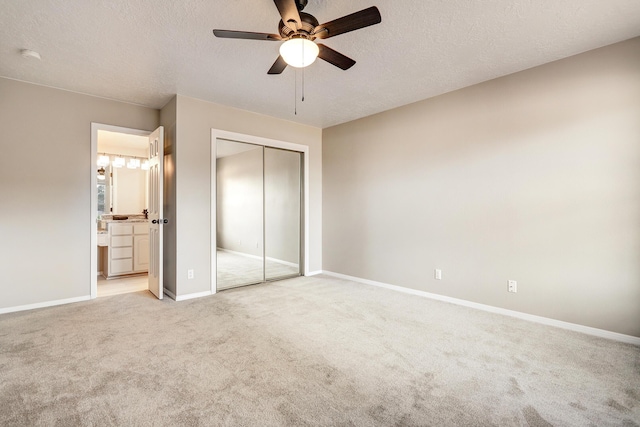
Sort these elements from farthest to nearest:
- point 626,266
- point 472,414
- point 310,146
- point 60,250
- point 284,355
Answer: point 310,146, point 60,250, point 626,266, point 284,355, point 472,414

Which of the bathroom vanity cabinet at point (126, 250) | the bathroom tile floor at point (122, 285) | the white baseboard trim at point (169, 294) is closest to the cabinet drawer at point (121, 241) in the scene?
the bathroom vanity cabinet at point (126, 250)

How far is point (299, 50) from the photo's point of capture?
195 centimetres

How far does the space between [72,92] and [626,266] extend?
19.8 ft

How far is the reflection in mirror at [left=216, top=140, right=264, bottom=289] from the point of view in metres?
4.23

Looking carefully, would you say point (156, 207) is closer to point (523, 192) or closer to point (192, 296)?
point (192, 296)

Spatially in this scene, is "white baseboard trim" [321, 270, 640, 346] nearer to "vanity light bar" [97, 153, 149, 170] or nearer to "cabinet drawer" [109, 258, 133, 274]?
"cabinet drawer" [109, 258, 133, 274]

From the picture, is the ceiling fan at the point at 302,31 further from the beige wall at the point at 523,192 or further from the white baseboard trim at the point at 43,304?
the white baseboard trim at the point at 43,304

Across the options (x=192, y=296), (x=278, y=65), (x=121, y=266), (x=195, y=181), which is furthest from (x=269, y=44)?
(x=121, y=266)

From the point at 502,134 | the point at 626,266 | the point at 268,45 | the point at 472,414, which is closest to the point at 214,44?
the point at 268,45

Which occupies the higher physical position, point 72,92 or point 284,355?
point 72,92

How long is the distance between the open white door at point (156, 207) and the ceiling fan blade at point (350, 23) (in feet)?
8.94

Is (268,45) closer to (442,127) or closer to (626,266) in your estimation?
(442,127)

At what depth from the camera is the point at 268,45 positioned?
262 cm

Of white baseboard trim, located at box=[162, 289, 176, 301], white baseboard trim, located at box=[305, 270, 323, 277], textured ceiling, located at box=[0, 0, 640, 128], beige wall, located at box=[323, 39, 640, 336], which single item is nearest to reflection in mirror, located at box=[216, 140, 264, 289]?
white baseboard trim, located at box=[162, 289, 176, 301]
